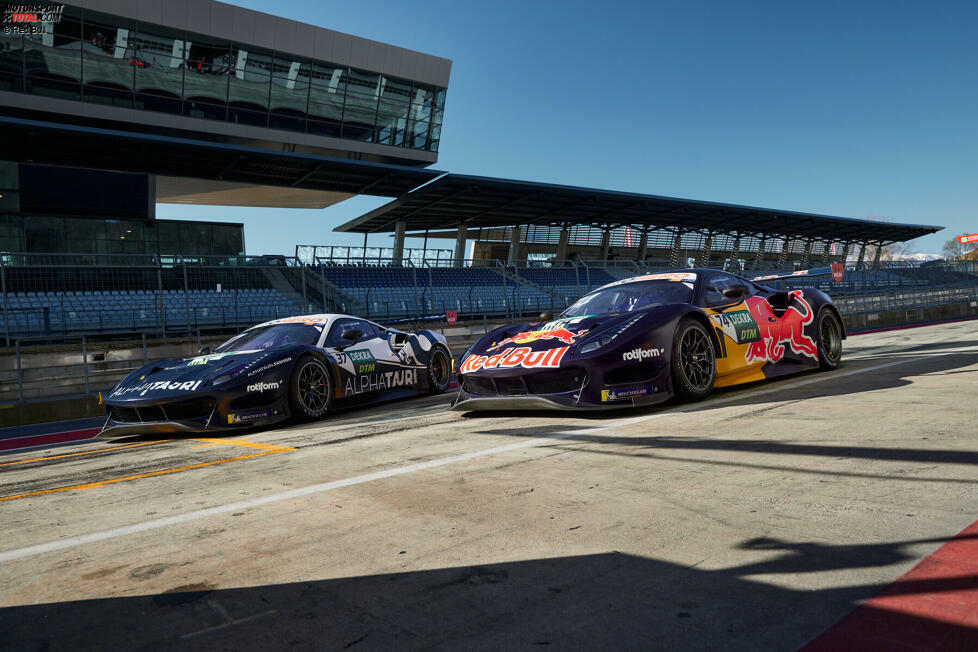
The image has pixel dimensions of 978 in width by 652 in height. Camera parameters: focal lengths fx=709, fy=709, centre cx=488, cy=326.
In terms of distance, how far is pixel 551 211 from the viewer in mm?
35281

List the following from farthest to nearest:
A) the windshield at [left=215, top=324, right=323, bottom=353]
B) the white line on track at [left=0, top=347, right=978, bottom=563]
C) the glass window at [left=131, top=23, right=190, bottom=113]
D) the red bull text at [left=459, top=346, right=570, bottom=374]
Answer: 1. the glass window at [left=131, top=23, right=190, bottom=113]
2. the windshield at [left=215, top=324, right=323, bottom=353]
3. the red bull text at [left=459, top=346, right=570, bottom=374]
4. the white line on track at [left=0, top=347, right=978, bottom=563]

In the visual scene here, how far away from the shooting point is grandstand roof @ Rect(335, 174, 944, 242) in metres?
30.0

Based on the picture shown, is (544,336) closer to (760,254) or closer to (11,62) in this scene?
(11,62)

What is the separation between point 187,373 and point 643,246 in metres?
38.7

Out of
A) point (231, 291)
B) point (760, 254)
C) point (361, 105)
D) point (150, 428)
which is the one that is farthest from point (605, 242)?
point (150, 428)

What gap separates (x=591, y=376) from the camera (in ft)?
18.7

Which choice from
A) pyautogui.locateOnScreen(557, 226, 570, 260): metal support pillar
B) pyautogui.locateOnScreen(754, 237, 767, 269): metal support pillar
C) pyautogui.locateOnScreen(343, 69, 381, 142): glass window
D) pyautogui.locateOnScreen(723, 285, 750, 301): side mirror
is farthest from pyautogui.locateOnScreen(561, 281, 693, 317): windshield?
pyautogui.locateOnScreen(754, 237, 767, 269): metal support pillar

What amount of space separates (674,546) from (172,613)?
1605 millimetres

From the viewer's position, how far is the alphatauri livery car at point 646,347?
5797 mm

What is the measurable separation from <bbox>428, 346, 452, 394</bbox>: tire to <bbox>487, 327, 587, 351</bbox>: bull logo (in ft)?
10.2

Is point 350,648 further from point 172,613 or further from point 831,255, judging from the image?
point 831,255

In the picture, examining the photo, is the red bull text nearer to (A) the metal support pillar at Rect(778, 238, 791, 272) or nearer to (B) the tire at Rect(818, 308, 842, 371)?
(B) the tire at Rect(818, 308, 842, 371)

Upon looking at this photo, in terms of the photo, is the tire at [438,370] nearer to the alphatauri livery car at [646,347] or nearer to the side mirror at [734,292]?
the alphatauri livery car at [646,347]

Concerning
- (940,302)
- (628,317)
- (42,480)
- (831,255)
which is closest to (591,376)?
(628,317)
